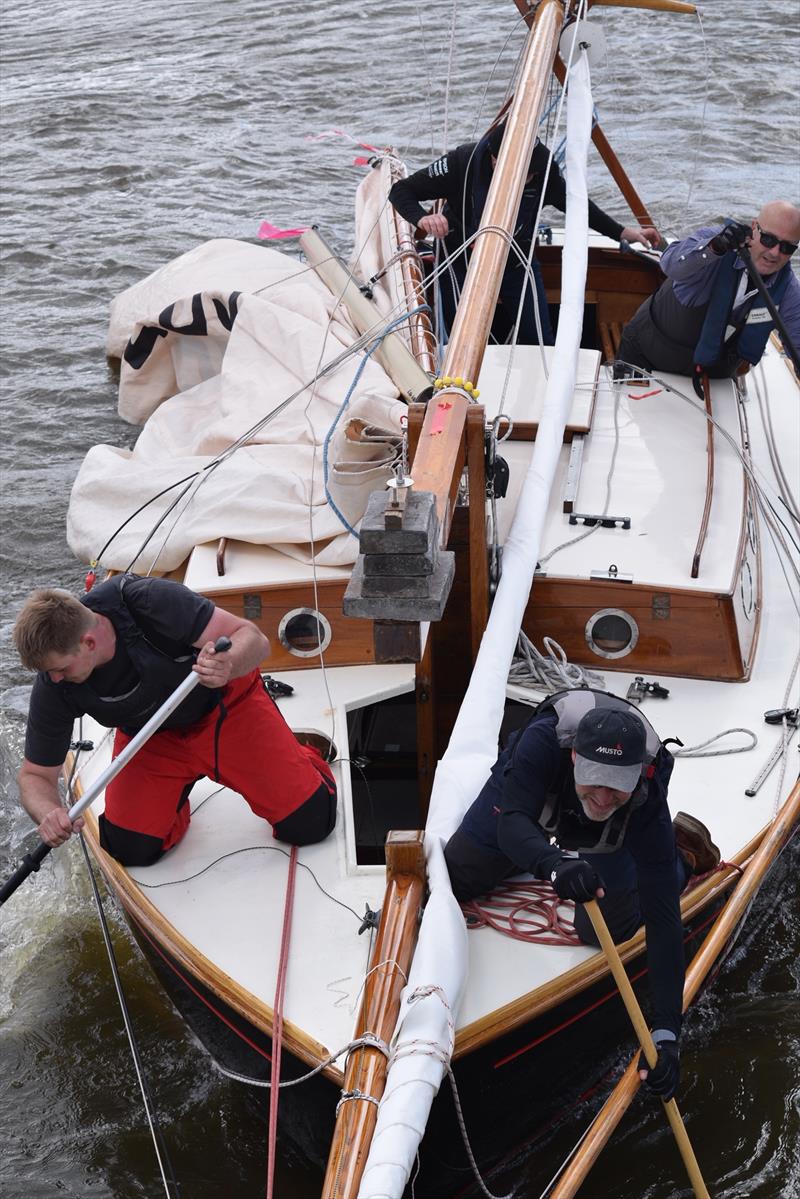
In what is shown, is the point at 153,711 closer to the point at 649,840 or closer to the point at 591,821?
the point at 591,821

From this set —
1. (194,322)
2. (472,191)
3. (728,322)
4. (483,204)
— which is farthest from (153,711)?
(194,322)

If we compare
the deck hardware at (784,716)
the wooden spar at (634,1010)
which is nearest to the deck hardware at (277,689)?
the deck hardware at (784,716)

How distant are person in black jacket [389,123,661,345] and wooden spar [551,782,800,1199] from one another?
281 cm

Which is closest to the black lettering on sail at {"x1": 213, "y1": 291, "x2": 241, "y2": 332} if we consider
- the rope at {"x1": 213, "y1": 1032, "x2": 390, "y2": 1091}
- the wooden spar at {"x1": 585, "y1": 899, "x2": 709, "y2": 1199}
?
the rope at {"x1": 213, "y1": 1032, "x2": 390, "y2": 1091}

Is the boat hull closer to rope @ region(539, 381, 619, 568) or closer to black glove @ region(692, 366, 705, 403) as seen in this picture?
rope @ region(539, 381, 619, 568)

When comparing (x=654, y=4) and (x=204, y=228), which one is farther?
(x=204, y=228)

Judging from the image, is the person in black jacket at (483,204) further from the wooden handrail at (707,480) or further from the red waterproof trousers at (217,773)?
the red waterproof trousers at (217,773)

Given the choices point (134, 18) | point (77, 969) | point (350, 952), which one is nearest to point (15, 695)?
point (77, 969)

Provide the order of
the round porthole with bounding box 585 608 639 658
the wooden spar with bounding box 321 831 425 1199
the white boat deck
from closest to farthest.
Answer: the wooden spar with bounding box 321 831 425 1199, the white boat deck, the round porthole with bounding box 585 608 639 658

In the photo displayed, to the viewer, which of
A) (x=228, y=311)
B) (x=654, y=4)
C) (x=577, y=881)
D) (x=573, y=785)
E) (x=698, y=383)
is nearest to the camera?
(x=577, y=881)

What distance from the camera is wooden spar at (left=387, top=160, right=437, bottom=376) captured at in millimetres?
5754

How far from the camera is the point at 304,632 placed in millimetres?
4688

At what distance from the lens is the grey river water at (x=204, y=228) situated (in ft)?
13.7

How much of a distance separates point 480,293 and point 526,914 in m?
1.97
